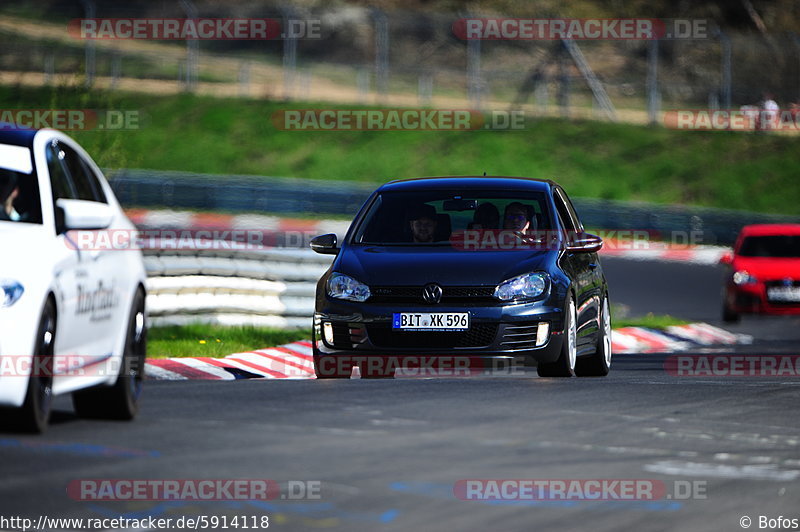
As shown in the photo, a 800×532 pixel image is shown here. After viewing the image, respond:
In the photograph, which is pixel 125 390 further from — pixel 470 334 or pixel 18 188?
pixel 470 334

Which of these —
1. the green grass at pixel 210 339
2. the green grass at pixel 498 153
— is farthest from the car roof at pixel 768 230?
the green grass at pixel 498 153

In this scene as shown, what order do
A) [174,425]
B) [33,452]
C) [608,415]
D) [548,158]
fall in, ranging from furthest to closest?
[548,158], [608,415], [174,425], [33,452]

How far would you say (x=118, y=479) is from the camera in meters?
7.15

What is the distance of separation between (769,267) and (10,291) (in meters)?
17.4

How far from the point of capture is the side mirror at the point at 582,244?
1293cm

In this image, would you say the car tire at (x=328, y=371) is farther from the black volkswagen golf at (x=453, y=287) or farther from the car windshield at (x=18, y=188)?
the car windshield at (x=18, y=188)

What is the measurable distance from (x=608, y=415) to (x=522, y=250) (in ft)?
9.72

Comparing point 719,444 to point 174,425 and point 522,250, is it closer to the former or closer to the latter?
point 174,425

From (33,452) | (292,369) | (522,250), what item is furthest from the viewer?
(292,369)

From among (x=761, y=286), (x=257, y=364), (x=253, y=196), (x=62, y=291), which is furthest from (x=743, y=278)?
(x=253, y=196)

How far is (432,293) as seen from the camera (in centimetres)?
1202

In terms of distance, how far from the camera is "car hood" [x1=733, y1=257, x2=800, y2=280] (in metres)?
23.5

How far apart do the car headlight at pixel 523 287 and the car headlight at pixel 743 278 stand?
11835 millimetres

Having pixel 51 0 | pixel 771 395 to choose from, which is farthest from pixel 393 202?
pixel 51 0
